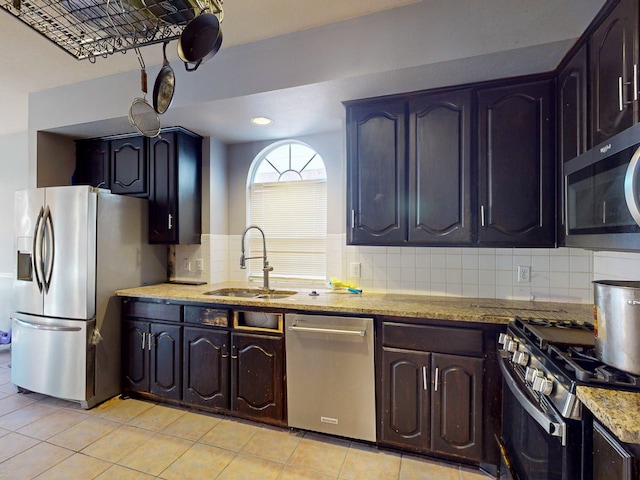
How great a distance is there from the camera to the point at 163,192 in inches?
115

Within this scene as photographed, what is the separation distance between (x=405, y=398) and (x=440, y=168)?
4.79ft

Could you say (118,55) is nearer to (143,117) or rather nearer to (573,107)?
(143,117)

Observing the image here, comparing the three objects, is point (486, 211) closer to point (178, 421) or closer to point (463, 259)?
point (463, 259)

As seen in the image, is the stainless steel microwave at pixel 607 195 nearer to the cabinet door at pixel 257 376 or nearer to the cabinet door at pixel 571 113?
the cabinet door at pixel 571 113

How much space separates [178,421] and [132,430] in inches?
11.4

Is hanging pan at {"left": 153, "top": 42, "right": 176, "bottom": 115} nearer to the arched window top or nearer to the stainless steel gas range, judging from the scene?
the arched window top

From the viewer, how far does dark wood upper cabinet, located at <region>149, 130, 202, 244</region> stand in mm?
2883

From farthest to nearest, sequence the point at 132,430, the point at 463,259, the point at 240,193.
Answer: the point at 240,193
the point at 463,259
the point at 132,430

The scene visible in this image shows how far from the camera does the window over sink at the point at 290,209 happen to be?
307cm

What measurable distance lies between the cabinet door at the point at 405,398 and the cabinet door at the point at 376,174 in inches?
30.3

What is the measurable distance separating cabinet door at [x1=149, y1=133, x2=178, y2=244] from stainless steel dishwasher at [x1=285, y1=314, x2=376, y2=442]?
151 centimetres

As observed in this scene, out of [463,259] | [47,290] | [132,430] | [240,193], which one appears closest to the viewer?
[132,430]

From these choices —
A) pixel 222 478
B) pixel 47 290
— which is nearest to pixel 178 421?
pixel 222 478

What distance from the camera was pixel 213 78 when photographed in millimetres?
2293
